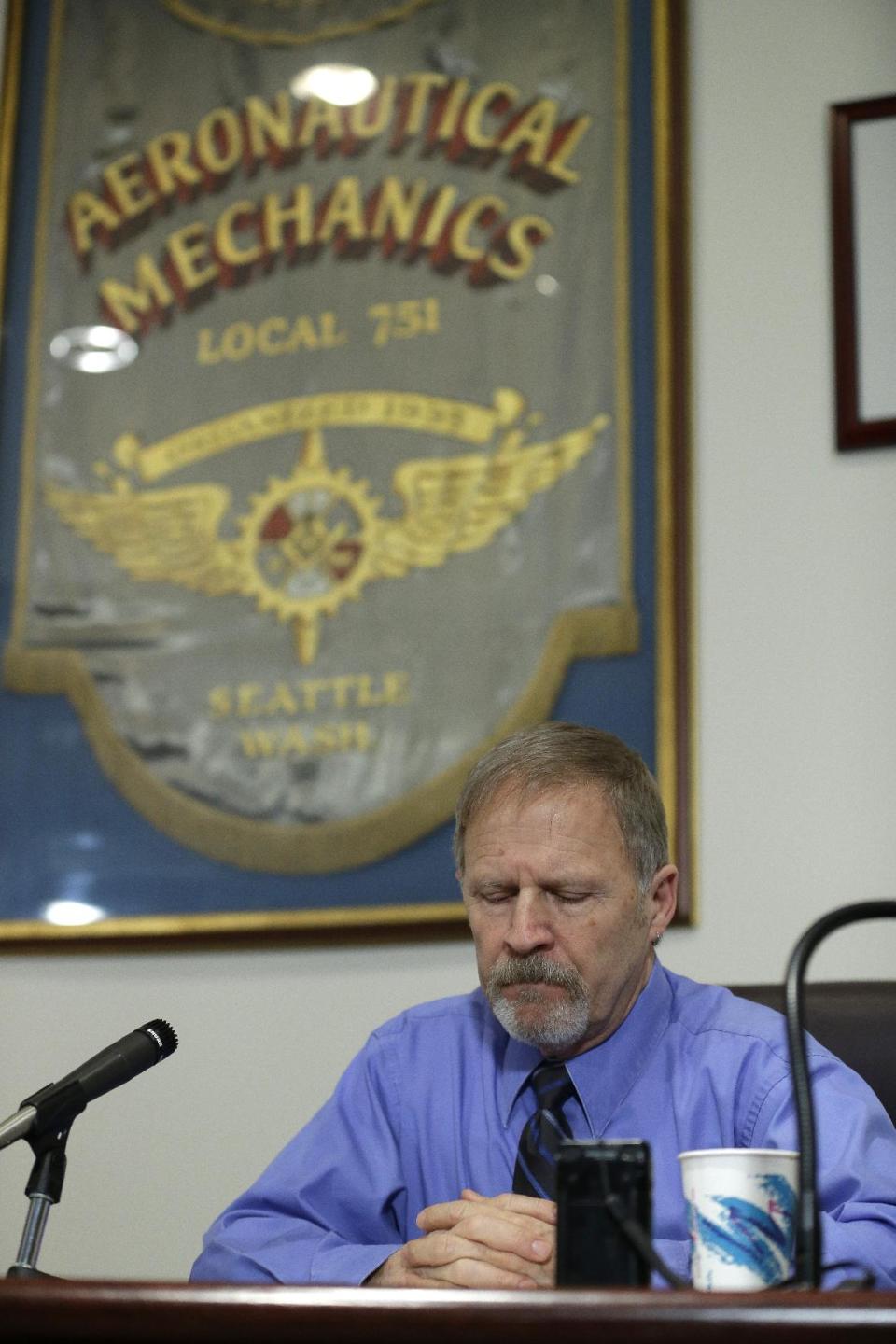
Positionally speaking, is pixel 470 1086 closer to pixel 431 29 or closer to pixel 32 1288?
pixel 32 1288

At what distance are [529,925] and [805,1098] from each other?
2.67 ft

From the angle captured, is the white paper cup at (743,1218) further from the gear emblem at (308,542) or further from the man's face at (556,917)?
the gear emblem at (308,542)

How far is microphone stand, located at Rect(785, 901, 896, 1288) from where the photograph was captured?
1.03 m

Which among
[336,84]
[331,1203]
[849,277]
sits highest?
[336,84]

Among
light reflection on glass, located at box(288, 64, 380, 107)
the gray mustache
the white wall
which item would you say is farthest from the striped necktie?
light reflection on glass, located at box(288, 64, 380, 107)

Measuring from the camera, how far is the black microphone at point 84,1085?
1.45 meters

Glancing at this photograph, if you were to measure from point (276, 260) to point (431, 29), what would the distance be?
533 millimetres

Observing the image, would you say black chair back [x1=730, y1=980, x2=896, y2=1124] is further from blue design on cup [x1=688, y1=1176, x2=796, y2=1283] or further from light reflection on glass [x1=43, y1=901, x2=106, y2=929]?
light reflection on glass [x1=43, y1=901, x2=106, y2=929]

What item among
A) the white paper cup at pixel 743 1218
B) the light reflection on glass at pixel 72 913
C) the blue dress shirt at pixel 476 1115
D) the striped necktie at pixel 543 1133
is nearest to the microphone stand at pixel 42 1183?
the blue dress shirt at pixel 476 1115

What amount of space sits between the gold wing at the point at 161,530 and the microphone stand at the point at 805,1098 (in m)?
2.06

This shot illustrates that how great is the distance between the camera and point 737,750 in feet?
8.77

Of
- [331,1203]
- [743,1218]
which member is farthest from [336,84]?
[743,1218]

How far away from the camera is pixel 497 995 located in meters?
1.84

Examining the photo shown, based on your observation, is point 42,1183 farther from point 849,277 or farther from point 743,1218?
point 849,277
